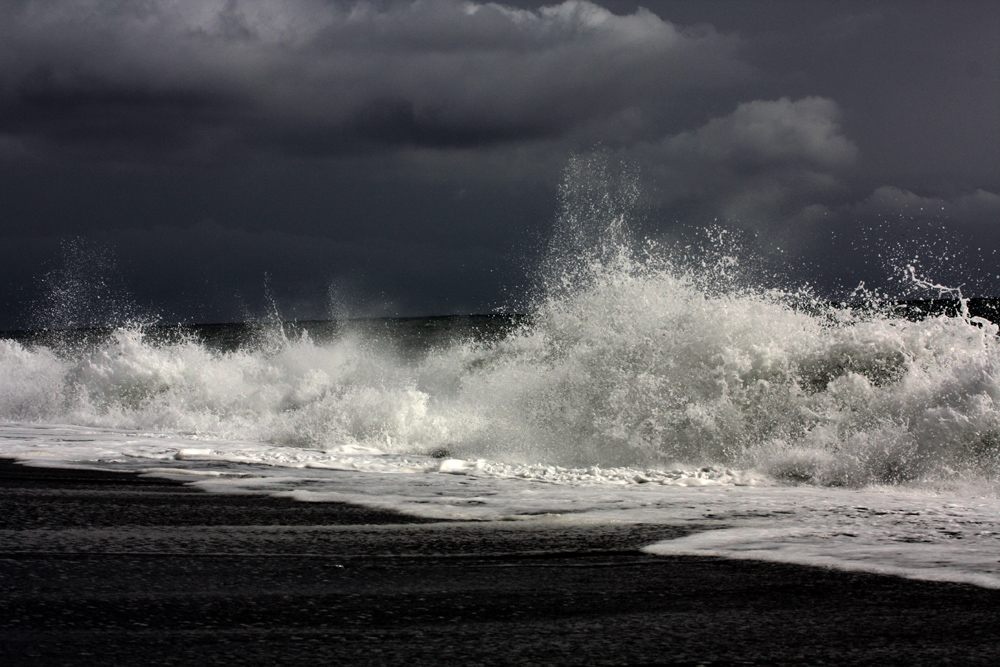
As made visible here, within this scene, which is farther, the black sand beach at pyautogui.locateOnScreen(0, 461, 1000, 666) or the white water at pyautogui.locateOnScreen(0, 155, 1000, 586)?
the white water at pyautogui.locateOnScreen(0, 155, 1000, 586)

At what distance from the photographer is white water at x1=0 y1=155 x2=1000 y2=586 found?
6.10m

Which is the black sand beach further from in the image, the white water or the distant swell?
the distant swell

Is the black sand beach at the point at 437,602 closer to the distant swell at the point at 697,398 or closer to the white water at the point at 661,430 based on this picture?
the white water at the point at 661,430

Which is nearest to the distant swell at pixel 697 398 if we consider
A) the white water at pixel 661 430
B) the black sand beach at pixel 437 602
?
the white water at pixel 661 430

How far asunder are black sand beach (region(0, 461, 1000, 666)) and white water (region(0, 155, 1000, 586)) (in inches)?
22.4

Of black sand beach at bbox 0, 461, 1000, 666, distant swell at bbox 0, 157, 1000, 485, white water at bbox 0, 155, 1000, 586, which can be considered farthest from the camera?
distant swell at bbox 0, 157, 1000, 485

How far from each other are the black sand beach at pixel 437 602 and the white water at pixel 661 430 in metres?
0.57

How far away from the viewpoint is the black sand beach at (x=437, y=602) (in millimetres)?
3236

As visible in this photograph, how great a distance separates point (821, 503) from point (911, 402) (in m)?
2.81

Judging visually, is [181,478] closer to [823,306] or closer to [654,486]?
[654,486]

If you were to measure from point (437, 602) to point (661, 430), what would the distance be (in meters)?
6.22

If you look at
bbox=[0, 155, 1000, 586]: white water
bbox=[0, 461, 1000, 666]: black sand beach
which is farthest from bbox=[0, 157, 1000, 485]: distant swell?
bbox=[0, 461, 1000, 666]: black sand beach

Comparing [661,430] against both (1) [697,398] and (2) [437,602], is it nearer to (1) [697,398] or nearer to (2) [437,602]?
(1) [697,398]

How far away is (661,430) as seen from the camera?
980 cm
